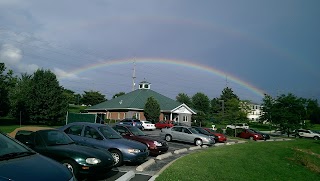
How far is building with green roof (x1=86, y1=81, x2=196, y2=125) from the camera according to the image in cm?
5353

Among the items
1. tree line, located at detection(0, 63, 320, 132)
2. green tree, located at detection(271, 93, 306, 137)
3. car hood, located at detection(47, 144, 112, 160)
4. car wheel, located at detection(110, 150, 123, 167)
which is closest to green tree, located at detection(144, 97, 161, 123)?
tree line, located at detection(0, 63, 320, 132)

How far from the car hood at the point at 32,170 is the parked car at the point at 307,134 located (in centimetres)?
4777

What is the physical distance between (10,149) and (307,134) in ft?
162

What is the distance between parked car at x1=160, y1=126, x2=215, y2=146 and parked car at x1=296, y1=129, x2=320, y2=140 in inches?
1129

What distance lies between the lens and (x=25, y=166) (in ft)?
16.1

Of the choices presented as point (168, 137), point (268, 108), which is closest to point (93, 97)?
point (268, 108)

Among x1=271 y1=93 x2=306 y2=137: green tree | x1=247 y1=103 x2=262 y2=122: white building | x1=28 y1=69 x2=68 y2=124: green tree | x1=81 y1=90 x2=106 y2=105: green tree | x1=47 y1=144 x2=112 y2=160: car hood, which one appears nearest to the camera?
x1=47 y1=144 x2=112 y2=160: car hood

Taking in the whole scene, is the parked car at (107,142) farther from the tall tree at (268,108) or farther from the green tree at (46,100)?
the tall tree at (268,108)

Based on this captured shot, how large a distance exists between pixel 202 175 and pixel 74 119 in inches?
860

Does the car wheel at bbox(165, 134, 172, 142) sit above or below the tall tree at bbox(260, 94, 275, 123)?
below

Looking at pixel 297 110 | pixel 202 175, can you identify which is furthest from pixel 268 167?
pixel 297 110

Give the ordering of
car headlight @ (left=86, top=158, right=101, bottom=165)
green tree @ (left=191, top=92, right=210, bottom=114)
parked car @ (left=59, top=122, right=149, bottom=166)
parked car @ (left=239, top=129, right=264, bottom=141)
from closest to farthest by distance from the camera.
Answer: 1. car headlight @ (left=86, top=158, right=101, bottom=165)
2. parked car @ (left=59, top=122, right=149, bottom=166)
3. parked car @ (left=239, top=129, right=264, bottom=141)
4. green tree @ (left=191, top=92, right=210, bottom=114)

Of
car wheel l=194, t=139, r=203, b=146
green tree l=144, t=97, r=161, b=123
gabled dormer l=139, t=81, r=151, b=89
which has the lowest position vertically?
car wheel l=194, t=139, r=203, b=146

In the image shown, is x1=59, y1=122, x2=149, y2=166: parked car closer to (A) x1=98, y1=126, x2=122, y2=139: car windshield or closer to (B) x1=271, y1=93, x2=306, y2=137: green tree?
(A) x1=98, y1=126, x2=122, y2=139: car windshield
